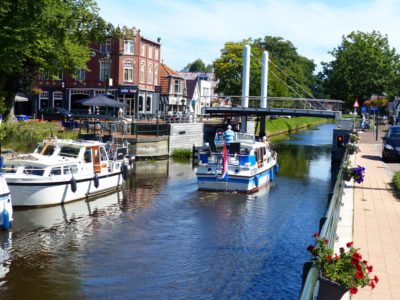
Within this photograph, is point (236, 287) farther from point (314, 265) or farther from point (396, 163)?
point (396, 163)

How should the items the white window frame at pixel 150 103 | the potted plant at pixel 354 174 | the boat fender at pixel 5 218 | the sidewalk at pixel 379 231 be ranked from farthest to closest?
the white window frame at pixel 150 103 < the potted plant at pixel 354 174 < the boat fender at pixel 5 218 < the sidewalk at pixel 379 231

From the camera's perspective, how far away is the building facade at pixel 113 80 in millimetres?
60062

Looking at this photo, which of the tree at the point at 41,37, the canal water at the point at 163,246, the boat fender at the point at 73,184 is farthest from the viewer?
the tree at the point at 41,37

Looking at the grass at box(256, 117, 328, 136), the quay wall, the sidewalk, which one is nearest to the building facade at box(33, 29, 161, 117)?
the quay wall

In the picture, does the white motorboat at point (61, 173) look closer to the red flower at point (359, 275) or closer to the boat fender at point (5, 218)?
the boat fender at point (5, 218)

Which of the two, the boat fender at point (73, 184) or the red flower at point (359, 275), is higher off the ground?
the red flower at point (359, 275)

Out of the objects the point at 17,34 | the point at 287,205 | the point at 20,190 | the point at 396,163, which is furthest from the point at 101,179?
the point at 396,163

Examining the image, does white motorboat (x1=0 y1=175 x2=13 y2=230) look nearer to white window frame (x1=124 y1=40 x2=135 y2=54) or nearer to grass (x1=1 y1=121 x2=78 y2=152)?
grass (x1=1 y1=121 x2=78 y2=152)

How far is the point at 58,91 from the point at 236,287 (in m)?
52.1

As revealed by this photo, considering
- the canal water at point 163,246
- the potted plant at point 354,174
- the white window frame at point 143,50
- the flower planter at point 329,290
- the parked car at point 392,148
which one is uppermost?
the white window frame at point 143,50

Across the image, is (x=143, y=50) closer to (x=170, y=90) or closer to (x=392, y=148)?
(x=170, y=90)

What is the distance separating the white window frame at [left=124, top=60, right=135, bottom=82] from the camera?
2375 inches

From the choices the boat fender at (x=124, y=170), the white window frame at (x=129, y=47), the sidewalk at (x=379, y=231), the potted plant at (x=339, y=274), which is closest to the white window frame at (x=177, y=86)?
the white window frame at (x=129, y=47)

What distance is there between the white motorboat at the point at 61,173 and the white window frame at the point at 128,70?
3392cm
